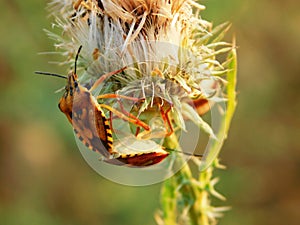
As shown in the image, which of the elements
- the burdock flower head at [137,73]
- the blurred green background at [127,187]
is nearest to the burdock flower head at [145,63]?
the burdock flower head at [137,73]

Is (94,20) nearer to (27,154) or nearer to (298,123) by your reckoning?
(27,154)

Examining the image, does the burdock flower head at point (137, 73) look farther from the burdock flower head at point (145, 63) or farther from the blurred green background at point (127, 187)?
the blurred green background at point (127, 187)

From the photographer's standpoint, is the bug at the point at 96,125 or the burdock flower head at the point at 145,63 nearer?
the bug at the point at 96,125

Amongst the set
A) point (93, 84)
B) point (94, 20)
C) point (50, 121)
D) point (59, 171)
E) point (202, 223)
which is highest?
point (94, 20)

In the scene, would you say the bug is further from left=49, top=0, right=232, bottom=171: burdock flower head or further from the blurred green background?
the blurred green background

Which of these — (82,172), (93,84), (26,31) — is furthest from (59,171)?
(93,84)

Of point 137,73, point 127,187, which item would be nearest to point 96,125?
point 137,73

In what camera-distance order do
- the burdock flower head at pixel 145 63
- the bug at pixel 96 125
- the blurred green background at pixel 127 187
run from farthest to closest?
1. the blurred green background at pixel 127 187
2. the burdock flower head at pixel 145 63
3. the bug at pixel 96 125
